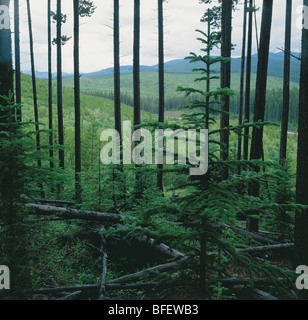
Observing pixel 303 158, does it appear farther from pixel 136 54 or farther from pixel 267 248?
pixel 136 54

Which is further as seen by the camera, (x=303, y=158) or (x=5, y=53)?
(x=5, y=53)

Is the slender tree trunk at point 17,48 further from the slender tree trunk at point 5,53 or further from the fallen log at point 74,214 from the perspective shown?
the fallen log at point 74,214

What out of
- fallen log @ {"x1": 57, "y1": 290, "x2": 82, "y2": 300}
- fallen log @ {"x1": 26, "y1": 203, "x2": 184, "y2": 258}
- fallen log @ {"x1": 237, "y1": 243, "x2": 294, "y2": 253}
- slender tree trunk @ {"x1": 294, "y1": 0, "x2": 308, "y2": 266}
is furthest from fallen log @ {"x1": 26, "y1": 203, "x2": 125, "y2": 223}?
slender tree trunk @ {"x1": 294, "y1": 0, "x2": 308, "y2": 266}

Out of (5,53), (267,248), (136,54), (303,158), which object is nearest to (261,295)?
(267,248)

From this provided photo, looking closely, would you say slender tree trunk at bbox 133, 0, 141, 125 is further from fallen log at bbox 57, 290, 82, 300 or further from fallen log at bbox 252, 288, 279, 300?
fallen log at bbox 252, 288, 279, 300

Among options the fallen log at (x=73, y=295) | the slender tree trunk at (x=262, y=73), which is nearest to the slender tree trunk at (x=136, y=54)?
the slender tree trunk at (x=262, y=73)

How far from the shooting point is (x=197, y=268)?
11.2 ft

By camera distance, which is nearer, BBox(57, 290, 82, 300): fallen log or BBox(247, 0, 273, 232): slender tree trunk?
BBox(57, 290, 82, 300): fallen log

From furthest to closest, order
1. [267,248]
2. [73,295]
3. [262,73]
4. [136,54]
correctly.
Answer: [136,54] → [262,73] → [267,248] → [73,295]

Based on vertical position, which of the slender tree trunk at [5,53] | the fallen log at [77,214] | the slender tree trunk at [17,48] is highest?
the slender tree trunk at [17,48]

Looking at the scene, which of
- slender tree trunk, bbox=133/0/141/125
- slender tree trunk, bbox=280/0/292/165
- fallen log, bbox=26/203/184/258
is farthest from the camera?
slender tree trunk, bbox=280/0/292/165

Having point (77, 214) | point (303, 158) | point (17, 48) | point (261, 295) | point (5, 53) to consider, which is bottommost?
point (261, 295)
